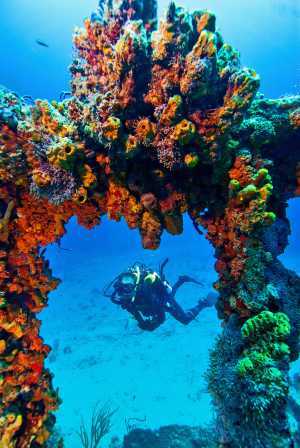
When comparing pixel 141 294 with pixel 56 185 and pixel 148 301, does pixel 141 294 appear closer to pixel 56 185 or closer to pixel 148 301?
pixel 148 301

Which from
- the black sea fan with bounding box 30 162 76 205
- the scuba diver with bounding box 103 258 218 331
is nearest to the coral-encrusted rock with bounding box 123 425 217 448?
the scuba diver with bounding box 103 258 218 331

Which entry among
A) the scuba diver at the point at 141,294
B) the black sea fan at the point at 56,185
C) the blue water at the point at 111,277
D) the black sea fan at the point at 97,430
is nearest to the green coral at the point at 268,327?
the black sea fan at the point at 56,185

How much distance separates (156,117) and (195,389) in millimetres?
11942

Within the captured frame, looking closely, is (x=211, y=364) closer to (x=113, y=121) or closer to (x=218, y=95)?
(x=113, y=121)

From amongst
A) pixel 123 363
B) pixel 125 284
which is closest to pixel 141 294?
pixel 125 284

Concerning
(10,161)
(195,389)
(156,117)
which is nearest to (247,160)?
(156,117)

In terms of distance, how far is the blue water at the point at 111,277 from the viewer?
11656mm

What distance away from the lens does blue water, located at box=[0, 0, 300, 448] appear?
11.7 m

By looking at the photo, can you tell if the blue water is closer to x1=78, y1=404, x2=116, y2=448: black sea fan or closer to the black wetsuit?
x1=78, y1=404, x2=116, y2=448: black sea fan

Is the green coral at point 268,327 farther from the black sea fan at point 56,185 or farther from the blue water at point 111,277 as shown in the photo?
the blue water at point 111,277

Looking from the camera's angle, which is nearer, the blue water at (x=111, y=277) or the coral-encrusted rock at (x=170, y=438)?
the coral-encrusted rock at (x=170, y=438)

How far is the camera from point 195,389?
11859 mm

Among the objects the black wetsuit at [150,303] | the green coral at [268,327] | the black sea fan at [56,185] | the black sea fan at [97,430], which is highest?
the black wetsuit at [150,303]

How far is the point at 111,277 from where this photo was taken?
30375mm
